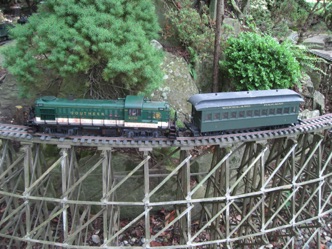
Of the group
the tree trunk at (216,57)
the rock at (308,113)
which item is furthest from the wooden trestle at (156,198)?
the tree trunk at (216,57)

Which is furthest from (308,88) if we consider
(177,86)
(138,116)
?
(138,116)

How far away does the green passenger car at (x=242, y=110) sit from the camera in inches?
358

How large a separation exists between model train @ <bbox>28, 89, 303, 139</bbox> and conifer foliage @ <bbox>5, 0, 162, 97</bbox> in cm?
86

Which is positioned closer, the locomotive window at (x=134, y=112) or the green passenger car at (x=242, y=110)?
the locomotive window at (x=134, y=112)

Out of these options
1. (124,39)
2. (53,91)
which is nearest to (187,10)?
(124,39)

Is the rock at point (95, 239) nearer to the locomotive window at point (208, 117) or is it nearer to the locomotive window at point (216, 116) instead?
the locomotive window at point (208, 117)

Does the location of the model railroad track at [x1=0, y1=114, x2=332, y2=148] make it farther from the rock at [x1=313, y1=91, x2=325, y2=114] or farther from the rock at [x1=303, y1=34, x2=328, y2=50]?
the rock at [x1=303, y1=34, x2=328, y2=50]

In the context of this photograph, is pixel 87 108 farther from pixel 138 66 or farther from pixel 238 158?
pixel 238 158

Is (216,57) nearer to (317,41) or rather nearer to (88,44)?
(88,44)

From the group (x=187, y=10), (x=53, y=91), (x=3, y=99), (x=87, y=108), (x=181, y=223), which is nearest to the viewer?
(x=87, y=108)

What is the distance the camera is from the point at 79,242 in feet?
34.1

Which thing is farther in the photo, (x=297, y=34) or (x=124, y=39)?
(x=297, y=34)

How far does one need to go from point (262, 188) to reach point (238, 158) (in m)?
3.36

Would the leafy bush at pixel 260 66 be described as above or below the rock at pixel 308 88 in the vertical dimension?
above
